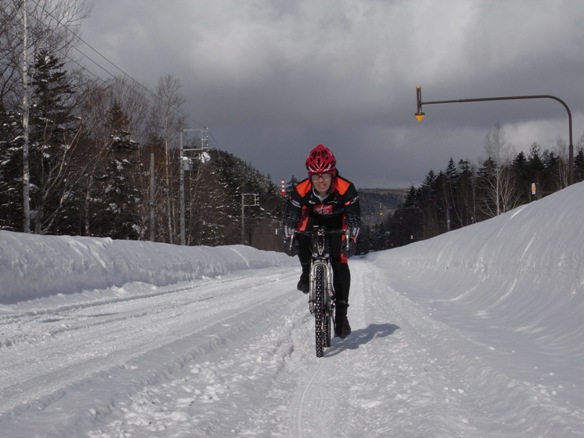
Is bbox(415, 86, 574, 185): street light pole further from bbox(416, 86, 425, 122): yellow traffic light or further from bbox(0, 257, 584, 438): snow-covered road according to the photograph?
bbox(0, 257, 584, 438): snow-covered road

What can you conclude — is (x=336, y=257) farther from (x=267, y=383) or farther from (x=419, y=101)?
(x=419, y=101)

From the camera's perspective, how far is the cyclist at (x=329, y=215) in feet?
18.0

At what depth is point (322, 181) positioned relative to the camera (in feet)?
18.0

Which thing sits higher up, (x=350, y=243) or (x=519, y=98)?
(x=519, y=98)

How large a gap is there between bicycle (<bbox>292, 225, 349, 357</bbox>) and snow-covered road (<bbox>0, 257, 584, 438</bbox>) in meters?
0.29

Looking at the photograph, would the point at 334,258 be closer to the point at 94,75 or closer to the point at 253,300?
the point at 253,300

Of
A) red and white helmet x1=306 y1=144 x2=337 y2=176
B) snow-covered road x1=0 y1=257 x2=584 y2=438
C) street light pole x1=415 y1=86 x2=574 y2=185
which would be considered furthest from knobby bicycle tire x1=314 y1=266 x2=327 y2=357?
street light pole x1=415 y1=86 x2=574 y2=185

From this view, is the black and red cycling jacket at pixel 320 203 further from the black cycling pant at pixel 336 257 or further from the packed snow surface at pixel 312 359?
the packed snow surface at pixel 312 359

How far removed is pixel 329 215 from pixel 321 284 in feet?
2.60

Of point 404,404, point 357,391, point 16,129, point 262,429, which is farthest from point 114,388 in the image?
point 16,129

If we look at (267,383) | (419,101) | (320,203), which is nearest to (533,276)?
(320,203)

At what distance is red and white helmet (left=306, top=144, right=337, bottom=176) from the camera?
5.42 metres

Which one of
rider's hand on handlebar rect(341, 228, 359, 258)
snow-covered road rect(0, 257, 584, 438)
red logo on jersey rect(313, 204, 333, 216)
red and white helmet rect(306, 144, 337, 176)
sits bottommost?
snow-covered road rect(0, 257, 584, 438)

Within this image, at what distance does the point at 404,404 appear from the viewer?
346 centimetres
